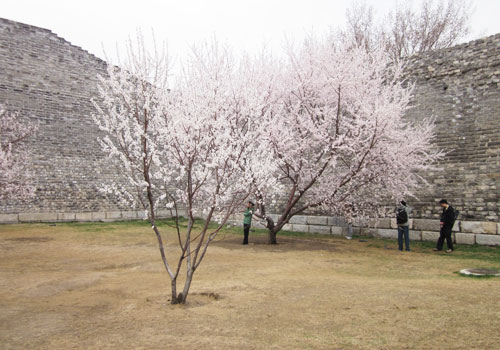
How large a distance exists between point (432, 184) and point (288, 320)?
10.2 meters

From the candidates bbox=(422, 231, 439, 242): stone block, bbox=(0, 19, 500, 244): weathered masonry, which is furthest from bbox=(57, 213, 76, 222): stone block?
bbox=(422, 231, 439, 242): stone block

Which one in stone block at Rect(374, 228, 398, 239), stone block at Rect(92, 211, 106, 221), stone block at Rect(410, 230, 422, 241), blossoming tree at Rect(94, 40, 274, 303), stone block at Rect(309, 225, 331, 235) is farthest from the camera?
stone block at Rect(92, 211, 106, 221)

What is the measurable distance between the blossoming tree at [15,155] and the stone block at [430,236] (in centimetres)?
1517

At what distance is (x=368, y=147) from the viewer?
11422mm

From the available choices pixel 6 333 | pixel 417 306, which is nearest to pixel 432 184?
pixel 417 306

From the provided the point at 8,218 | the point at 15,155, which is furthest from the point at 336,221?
the point at 15,155

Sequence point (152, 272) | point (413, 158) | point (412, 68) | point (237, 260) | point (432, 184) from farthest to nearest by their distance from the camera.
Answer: point (412, 68) → point (432, 184) → point (413, 158) → point (237, 260) → point (152, 272)

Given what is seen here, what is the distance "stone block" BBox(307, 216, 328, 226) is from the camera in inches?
648

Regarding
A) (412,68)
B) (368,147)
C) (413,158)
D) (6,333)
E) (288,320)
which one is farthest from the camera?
(412,68)

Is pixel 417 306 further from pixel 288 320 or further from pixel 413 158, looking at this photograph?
pixel 413 158

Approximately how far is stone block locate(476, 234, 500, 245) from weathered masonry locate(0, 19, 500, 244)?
0.03m

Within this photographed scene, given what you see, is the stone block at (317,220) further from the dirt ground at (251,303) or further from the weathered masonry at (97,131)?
the dirt ground at (251,303)

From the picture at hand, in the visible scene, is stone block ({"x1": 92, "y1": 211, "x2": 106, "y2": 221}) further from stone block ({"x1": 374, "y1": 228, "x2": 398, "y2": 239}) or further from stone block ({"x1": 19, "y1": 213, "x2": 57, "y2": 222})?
stone block ({"x1": 374, "y1": 228, "x2": 398, "y2": 239})

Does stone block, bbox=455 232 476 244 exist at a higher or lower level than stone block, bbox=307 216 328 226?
lower
